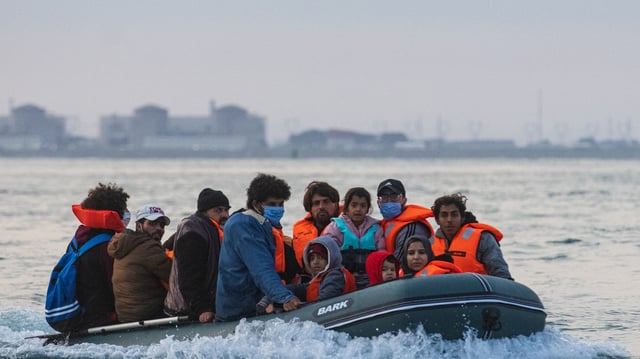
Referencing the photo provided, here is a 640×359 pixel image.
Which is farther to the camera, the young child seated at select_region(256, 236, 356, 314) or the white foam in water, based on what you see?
the young child seated at select_region(256, 236, 356, 314)

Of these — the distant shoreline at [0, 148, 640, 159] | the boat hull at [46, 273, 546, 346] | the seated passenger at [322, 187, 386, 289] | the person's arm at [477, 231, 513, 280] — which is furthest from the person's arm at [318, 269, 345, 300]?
the distant shoreline at [0, 148, 640, 159]

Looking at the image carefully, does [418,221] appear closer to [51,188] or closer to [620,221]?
[620,221]

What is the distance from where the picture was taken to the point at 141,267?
8609 mm

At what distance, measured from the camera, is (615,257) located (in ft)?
60.7

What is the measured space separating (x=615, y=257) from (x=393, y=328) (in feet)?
38.8

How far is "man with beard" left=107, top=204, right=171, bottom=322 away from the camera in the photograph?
334 inches

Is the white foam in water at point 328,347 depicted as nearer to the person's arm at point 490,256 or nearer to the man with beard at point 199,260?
the man with beard at point 199,260

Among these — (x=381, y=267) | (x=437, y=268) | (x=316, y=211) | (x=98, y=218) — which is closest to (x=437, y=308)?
(x=437, y=268)

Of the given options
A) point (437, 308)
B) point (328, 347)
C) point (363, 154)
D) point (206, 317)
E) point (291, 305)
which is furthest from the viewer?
point (363, 154)

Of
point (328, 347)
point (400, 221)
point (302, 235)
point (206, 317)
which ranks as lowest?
point (328, 347)

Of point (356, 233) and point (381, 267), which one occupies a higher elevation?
point (356, 233)

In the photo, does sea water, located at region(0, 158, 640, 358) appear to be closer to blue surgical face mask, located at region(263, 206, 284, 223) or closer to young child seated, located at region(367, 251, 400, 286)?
young child seated, located at region(367, 251, 400, 286)

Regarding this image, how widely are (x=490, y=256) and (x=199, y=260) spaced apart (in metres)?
→ 2.23

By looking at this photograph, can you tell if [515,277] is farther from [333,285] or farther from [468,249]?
[333,285]
